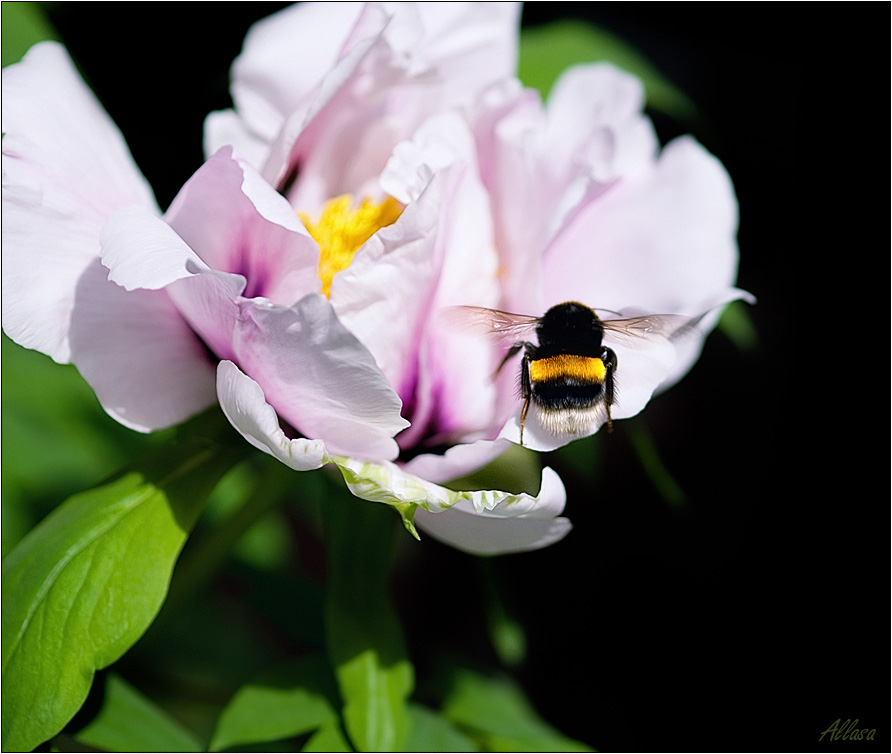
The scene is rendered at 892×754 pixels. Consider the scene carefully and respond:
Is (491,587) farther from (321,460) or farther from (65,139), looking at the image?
(65,139)

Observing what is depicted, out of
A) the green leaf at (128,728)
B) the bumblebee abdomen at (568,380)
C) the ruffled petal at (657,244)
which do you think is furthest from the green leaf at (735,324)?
the green leaf at (128,728)

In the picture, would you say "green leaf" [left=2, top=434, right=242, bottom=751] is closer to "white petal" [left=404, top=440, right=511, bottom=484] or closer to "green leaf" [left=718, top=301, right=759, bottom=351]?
"white petal" [left=404, top=440, right=511, bottom=484]

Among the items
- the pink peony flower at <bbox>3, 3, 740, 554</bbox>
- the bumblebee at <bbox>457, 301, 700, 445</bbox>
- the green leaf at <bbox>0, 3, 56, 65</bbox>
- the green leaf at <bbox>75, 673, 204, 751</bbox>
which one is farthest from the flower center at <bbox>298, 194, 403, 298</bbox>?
the green leaf at <bbox>75, 673, 204, 751</bbox>

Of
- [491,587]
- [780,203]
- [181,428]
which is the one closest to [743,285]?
[780,203]

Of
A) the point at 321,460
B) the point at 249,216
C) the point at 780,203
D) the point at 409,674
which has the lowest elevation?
the point at 409,674

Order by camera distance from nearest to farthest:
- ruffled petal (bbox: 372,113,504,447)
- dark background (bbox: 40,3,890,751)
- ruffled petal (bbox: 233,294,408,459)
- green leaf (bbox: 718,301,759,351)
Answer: ruffled petal (bbox: 233,294,408,459), ruffled petal (bbox: 372,113,504,447), green leaf (bbox: 718,301,759,351), dark background (bbox: 40,3,890,751)
